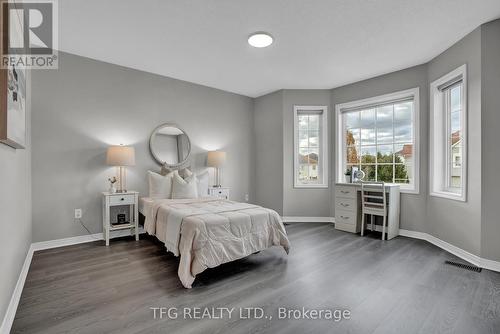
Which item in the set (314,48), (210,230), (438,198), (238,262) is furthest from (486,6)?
(238,262)

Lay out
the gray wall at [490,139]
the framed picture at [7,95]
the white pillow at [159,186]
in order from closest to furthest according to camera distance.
Answer: the framed picture at [7,95] → the gray wall at [490,139] → the white pillow at [159,186]

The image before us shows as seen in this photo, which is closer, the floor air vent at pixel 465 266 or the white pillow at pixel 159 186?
the floor air vent at pixel 465 266

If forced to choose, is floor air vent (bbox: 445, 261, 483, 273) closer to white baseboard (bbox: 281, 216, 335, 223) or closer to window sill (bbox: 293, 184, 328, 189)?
white baseboard (bbox: 281, 216, 335, 223)

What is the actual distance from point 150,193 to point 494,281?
4.19 m

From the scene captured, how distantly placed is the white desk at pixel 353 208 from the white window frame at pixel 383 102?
0.91 feet

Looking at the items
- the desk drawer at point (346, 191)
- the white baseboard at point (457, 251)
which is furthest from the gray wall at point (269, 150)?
the white baseboard at point (457, 251)

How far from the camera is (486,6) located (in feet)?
7.73

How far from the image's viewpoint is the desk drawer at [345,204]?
13.2 ft

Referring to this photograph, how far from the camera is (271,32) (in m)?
2.77

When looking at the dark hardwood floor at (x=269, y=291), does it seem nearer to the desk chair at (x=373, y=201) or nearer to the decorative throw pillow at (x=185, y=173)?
the desk chair at (x=373, y=201)

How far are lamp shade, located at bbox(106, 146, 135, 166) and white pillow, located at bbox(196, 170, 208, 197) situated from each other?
50.8 inches

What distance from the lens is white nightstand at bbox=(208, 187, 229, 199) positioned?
4.48 metres

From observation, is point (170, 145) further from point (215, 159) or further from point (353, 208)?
point (353, 208)

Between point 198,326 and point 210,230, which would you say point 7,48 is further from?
point 198,326
